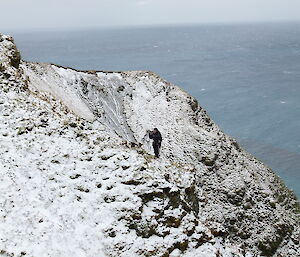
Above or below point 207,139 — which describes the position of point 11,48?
above

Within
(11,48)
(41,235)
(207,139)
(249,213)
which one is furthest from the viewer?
(207,139)

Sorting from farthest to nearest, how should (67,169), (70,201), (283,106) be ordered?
(283,106) → (67,169) → (70,201)

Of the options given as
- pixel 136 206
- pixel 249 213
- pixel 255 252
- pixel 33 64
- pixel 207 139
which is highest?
pixel 33 64

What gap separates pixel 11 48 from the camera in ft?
84.3

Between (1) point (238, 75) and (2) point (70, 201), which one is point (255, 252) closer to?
(2) point (70, 201)

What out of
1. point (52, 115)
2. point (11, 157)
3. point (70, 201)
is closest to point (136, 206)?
point (70, 201)

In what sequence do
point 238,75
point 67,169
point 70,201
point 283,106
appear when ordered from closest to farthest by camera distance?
point 70,201 < point 67,169 < point 283,106 < point 238,75

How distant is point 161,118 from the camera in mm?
41906

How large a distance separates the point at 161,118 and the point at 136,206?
26.0 meters

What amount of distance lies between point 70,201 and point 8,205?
294 cm

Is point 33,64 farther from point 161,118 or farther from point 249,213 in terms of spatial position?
point 249,213

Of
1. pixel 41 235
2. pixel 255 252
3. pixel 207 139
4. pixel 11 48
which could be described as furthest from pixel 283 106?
pixel 41 235

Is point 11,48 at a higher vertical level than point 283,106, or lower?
higher

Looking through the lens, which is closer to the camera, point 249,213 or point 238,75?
point 249,213
